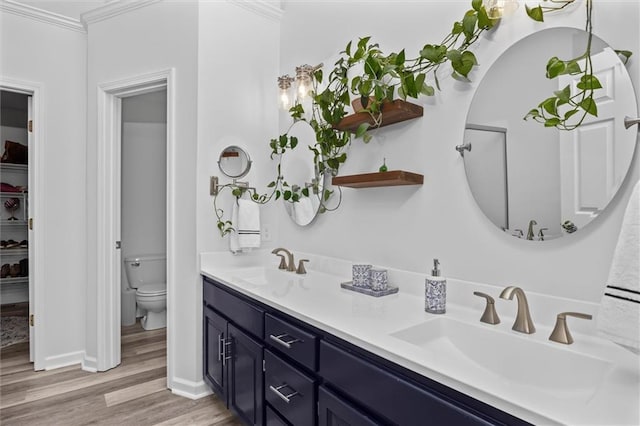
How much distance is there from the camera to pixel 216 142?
2371mm

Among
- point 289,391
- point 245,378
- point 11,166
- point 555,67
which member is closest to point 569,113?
point 555,67

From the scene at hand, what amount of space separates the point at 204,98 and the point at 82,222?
4.75 ft

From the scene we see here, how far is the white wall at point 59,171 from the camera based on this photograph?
2654mm

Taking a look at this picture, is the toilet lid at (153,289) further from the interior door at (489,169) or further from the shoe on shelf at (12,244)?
the interior door at (489,169)

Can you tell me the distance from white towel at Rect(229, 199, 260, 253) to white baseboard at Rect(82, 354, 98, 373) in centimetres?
137

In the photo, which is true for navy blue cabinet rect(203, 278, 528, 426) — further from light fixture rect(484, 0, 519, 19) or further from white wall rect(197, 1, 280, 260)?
light fixture rect(484, 0, 519, 19)

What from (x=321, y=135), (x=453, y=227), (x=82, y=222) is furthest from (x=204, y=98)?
(x=453, y=227)

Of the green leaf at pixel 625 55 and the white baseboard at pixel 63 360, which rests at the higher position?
the green leaf at pixel 625 55

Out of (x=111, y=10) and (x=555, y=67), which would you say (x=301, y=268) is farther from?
(x=111, y=10)

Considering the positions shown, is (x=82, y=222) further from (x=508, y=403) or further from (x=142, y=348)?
(x=508, y=403)

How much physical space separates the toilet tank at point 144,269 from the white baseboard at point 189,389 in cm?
168

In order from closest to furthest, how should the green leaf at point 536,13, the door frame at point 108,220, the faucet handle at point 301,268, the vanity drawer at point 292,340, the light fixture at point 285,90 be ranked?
the green leaf at point 536,13
the vanity drawer at point 292,340
the faucet handle at point 301,268
the light fixture at point 285,90
the door frame at point 108,220

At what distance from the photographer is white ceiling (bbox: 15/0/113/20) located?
8.73 ft

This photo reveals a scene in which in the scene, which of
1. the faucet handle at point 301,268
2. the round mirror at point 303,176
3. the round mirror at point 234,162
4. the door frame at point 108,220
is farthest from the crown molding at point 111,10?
the faucet handle at point 301,268
